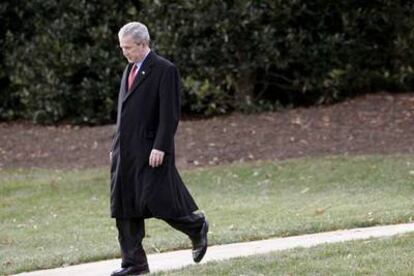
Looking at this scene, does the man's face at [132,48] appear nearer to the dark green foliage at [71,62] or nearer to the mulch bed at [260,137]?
the mulch bed at [260,137]

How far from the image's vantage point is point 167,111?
23.4 ft

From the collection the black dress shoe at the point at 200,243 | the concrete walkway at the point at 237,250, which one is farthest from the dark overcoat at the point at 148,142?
the concrete walkway at the point at 237,250

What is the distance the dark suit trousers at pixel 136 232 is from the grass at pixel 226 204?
1.32 m

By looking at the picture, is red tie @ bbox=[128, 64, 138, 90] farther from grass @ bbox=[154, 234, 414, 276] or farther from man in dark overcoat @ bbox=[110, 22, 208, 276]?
grass @ bbox=[154, 234, 414, 276]

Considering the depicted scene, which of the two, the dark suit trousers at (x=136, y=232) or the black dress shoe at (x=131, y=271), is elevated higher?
the dark suit trousers at (x=136, y=232)

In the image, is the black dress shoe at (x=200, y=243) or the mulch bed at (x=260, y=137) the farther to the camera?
the mulch bed at (x=260, y=137)

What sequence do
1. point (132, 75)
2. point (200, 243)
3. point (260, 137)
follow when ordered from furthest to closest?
point (260, 137)
point (200, 243)
point (132, 75)

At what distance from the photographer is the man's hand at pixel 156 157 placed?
23.2ft

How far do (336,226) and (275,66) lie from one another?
26.6 feet

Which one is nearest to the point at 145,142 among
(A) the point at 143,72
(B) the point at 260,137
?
(A) the point at 143,72

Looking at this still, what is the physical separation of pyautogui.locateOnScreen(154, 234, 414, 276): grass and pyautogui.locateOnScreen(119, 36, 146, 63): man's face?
163 cm

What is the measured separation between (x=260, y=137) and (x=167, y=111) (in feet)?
27.2

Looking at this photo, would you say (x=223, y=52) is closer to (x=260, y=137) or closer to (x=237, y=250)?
(x=260, y=137)

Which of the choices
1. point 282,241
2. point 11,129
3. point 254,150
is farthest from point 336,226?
point 11,129
